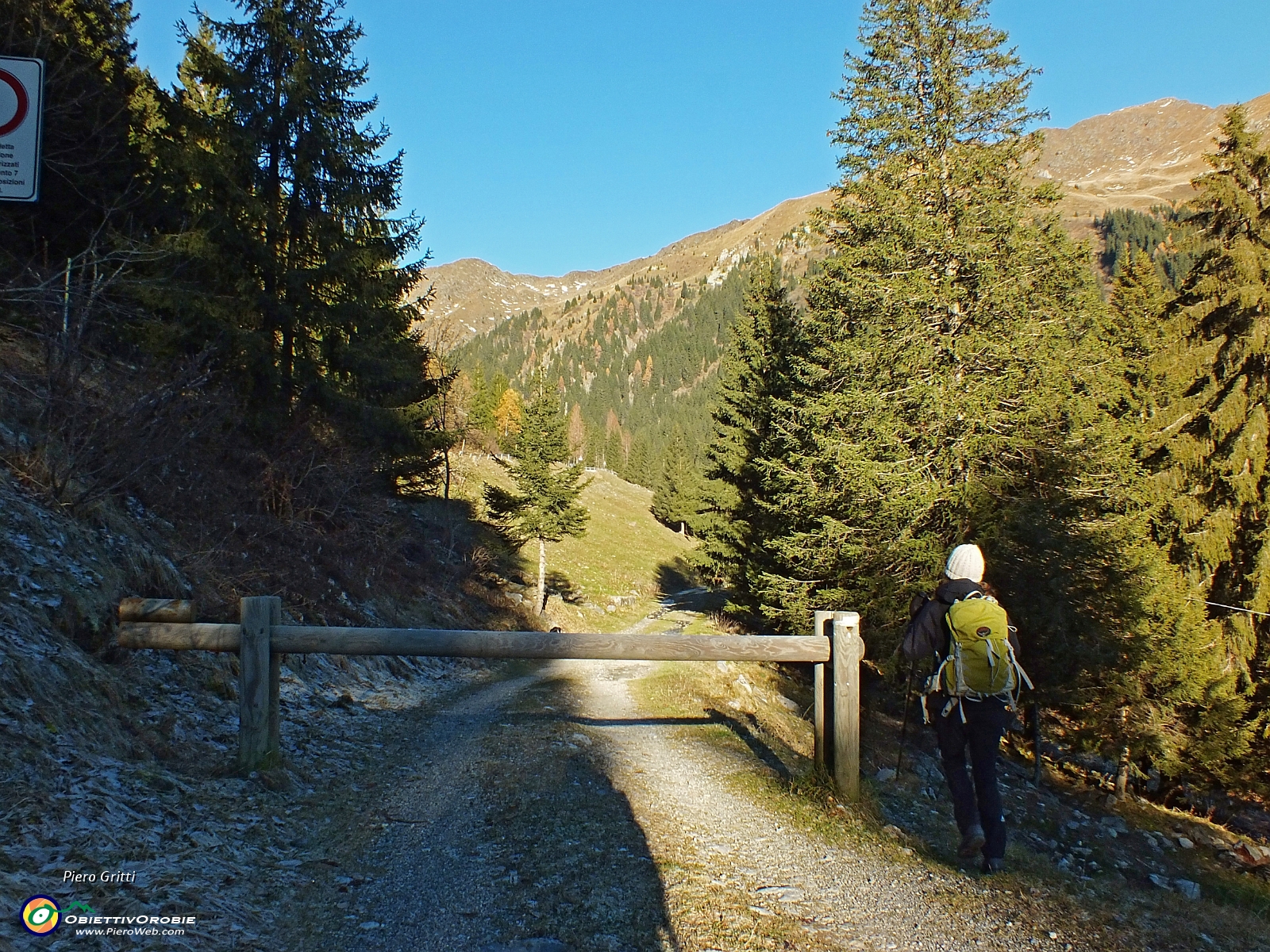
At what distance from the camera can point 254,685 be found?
18.4 feet

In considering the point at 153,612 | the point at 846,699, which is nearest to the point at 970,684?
the point at 846,699

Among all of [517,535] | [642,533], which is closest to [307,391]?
[517,535]

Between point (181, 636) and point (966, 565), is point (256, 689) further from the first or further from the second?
point (966, 565)

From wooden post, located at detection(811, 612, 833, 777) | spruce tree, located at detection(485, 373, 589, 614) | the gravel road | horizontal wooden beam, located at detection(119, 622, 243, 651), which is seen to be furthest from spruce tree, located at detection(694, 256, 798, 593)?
horizontal wooden beam, located at detection(119, 622, 243, 651)

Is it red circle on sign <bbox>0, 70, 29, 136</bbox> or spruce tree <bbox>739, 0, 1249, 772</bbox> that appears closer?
red circle on sign <bbox>0, 70, 29, 136</bbox>

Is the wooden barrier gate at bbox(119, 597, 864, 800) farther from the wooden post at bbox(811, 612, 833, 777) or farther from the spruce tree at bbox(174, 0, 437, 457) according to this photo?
the spruce tree at bbox(174, 0, 437, 457)

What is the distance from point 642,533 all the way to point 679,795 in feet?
204

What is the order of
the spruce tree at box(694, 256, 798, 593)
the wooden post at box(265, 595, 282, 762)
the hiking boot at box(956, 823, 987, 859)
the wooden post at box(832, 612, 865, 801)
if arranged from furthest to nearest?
the spruce tree at box(694, 256, 798, 593)
the wooden post at box(832, 612, 865, 801)
the wooden post at box(265, 595, 282, 762)
the hiking boot at box(956, 823, 987, 859)

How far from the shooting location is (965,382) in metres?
13.6

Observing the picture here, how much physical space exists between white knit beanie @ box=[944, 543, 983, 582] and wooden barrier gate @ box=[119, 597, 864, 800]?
3.05 ft

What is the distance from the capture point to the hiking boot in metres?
5.44

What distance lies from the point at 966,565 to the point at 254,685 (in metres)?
5.58

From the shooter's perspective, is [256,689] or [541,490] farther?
[541,490]

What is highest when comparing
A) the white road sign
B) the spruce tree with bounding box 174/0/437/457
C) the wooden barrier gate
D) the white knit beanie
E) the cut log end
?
the spruce tree with bounding box 174/0/437/457
